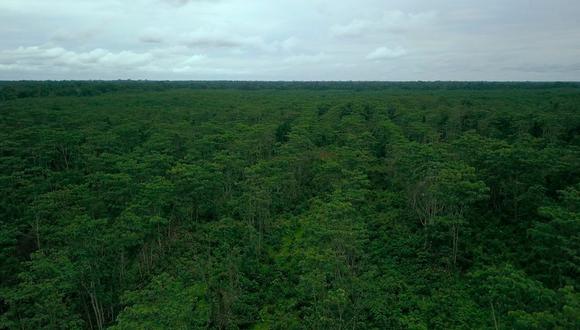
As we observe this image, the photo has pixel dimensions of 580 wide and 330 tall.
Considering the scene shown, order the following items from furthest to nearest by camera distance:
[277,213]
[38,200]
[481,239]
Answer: [277,213]
[481,239]
[38,200]

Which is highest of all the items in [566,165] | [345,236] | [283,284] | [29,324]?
[566,165]

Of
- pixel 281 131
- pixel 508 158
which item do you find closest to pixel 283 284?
pixel 508 158

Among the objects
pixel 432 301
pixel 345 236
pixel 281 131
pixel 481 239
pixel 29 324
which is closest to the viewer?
pixel 29 324

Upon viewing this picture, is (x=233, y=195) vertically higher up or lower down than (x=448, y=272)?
higher up

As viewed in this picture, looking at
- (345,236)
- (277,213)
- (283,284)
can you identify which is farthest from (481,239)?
(277,213)

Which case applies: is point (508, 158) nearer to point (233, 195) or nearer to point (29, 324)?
point (233, 195)

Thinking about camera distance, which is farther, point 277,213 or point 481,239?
point 277,213

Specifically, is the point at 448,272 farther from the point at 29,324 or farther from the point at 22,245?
the point at 22,245
